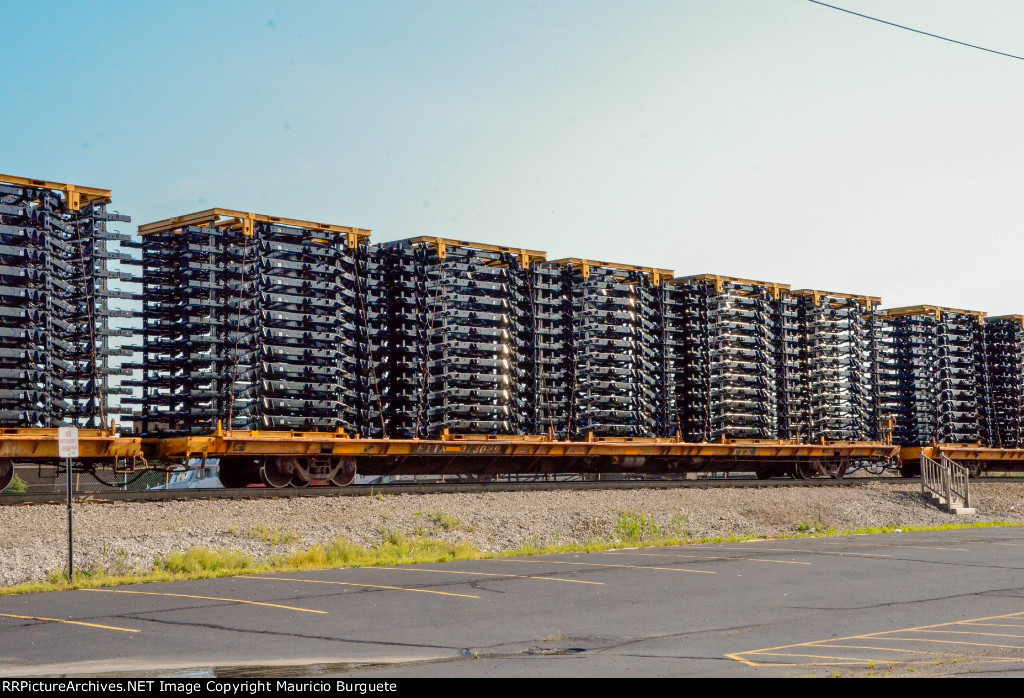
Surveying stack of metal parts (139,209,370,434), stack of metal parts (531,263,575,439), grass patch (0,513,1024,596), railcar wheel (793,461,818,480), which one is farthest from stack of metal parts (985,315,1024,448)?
stack of metal parts (139,209,370,434)

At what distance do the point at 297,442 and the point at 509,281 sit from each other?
7789mm

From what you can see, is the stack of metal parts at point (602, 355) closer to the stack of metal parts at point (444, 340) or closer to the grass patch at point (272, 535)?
the stack of metal parts at point (444, 340)

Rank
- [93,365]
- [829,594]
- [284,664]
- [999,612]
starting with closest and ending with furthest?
[284,664] → [999,612] → [829,594] → [93,365]

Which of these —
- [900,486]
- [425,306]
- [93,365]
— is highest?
[425,306]

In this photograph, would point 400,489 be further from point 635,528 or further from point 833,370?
point 833,370

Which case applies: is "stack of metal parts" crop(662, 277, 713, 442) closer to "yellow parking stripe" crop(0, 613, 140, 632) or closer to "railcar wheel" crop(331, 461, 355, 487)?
"railcar wheel" crop(331, 461, 355, 487)

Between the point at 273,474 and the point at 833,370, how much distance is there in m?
21.3

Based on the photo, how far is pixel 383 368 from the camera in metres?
26.2

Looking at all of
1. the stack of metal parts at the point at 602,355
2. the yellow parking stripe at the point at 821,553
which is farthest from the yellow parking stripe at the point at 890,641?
the stack of metal parts at the point at 602,355

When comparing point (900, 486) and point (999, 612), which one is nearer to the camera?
point (999, 612)

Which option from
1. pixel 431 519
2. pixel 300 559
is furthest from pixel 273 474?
pixel 300 559

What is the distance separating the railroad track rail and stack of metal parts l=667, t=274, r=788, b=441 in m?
2.23
